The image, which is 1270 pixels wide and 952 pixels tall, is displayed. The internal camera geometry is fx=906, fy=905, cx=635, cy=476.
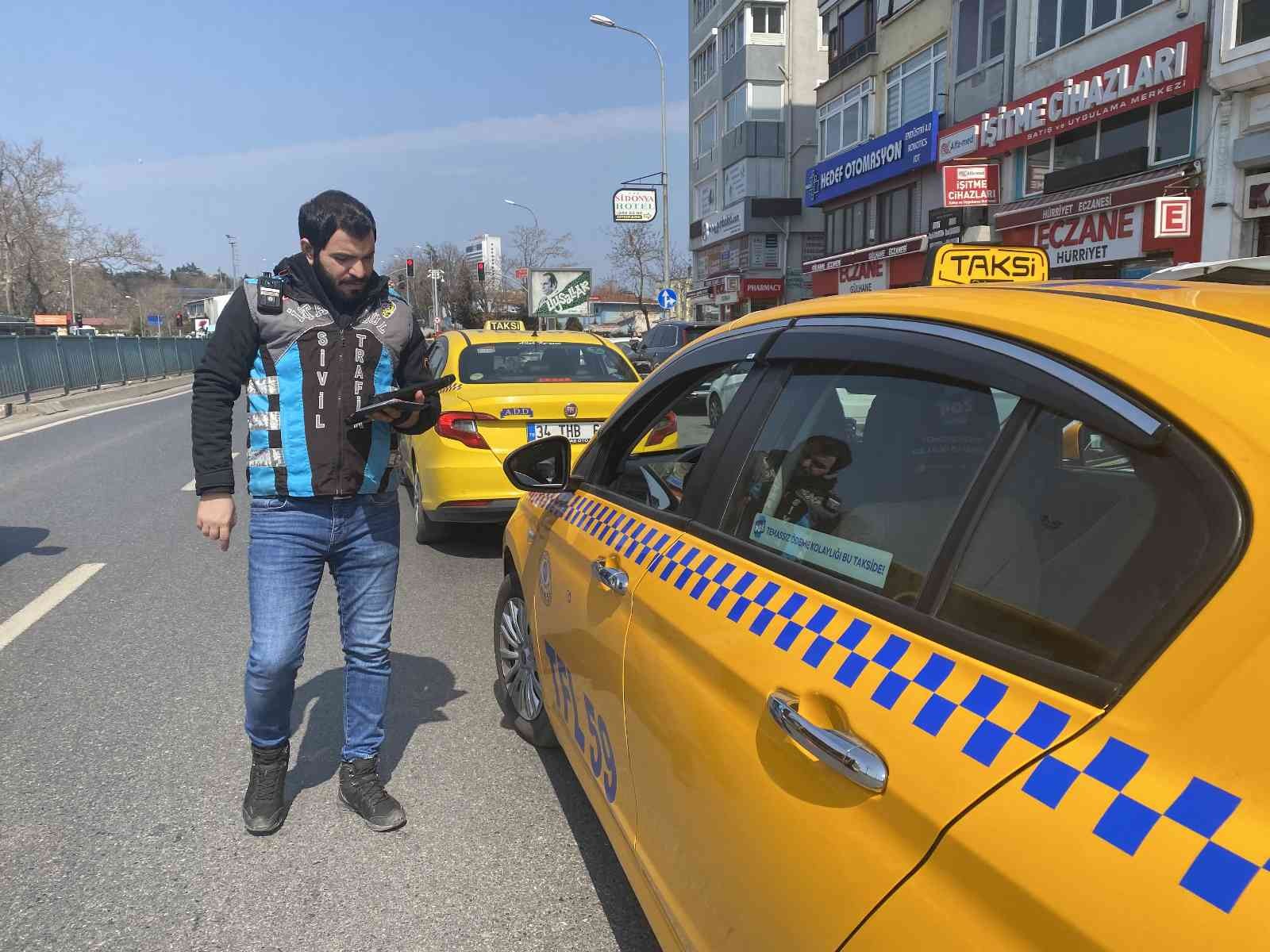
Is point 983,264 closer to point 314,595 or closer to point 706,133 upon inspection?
point 314,595

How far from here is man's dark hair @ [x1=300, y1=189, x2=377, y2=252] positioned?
2.71 m

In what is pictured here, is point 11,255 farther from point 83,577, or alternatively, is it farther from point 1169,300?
point 1169,300

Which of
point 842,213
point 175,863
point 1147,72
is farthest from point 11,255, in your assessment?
point 175,863

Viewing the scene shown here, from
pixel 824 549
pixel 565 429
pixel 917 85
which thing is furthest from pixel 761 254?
pixel 824 549

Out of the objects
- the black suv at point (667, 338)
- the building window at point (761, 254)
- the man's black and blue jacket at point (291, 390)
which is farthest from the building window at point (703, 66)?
the man's black and blue jacket at point (291, 390)

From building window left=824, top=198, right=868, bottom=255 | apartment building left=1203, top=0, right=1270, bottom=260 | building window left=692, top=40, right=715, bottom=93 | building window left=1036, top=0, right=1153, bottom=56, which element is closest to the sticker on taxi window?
apartment building left=1203, top=0, right=1270, bottom=260

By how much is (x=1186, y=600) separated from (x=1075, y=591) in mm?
177

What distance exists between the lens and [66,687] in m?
4.05

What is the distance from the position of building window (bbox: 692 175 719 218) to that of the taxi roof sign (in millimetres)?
44137

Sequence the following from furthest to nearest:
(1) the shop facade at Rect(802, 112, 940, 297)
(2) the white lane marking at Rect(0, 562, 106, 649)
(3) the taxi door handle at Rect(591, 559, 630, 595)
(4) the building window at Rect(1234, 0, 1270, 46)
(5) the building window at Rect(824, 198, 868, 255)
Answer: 1. (5) the building window at Rect(824, 198, 868, 255)
2. (1) the shop facade at Rect(802, 112, 940, 297)
3. (4) the building window at Rect(1234, 0, 1270, 46)
4. (2) the white lane marking at Rect(0, 562, 106, 649)
5. (3) the taxi door handle at Rect(591, 559, 630, 595)

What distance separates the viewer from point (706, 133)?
46344 millimetres

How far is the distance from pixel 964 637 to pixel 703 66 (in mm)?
50144

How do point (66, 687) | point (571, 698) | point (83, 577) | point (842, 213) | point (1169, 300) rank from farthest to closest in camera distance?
point (842, 213), point (83, 577), point (66, 687), point (571, 698), point (1169, 300)

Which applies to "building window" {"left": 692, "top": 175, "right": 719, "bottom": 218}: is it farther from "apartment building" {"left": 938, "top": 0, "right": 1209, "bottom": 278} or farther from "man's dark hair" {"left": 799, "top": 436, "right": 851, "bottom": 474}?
"man's dark hair" {"left": 799, "top": 436, "right": 851, "bottom": 474}
